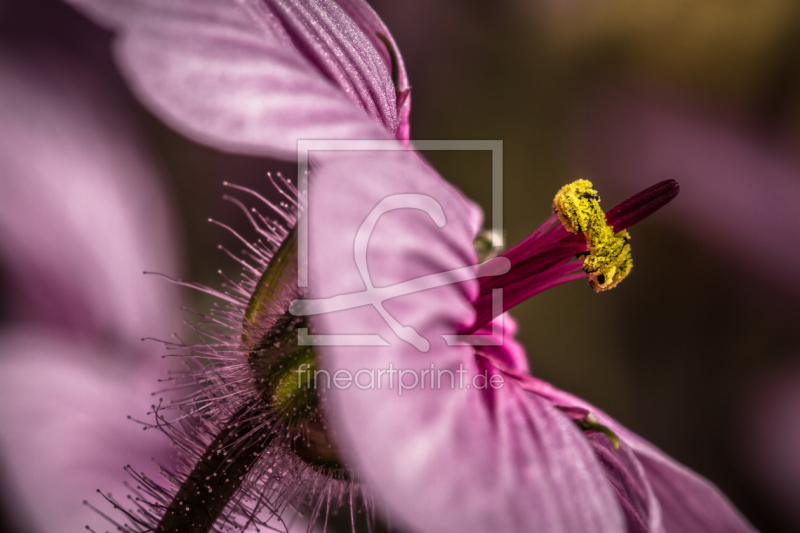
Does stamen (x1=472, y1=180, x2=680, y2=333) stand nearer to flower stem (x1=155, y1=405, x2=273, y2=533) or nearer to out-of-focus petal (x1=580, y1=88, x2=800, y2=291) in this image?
flower stem (x1=155, y1=405, x2=273, y2=533)

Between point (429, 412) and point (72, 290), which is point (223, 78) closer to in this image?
point (429, 412)

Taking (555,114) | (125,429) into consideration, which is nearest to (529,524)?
(125,429)

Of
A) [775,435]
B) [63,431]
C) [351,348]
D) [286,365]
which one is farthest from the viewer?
[775,435]

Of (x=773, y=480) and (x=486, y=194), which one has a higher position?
(x=486, y=194)

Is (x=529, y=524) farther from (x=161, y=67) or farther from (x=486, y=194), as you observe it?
(x=486, y=194)

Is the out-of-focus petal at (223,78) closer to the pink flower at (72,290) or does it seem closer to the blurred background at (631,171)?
the pink flower at (72,290)

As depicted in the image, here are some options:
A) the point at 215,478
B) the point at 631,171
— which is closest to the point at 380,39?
the point at 215,478
